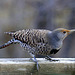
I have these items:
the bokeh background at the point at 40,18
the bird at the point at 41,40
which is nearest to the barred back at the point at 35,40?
the bird at the point at 41,40

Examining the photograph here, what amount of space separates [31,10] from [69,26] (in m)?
1.32

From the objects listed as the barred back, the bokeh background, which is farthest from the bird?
the bokeh background

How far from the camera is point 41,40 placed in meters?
3.94

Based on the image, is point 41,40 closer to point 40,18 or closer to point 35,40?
point 35,40

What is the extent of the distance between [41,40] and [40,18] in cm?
405

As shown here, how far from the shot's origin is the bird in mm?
3918

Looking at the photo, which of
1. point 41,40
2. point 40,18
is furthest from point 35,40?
point 40,18

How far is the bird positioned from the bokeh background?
149 inches

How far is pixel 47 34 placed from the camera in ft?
13.2

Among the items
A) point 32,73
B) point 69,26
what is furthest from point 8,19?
point 32,73

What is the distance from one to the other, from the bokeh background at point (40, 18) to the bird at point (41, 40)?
3781 millimetres

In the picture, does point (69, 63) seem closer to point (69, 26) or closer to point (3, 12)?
point (69, 26)

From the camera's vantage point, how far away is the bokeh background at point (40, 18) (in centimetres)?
786

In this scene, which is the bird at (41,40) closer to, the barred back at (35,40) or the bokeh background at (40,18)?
the barred back at (35,40)
